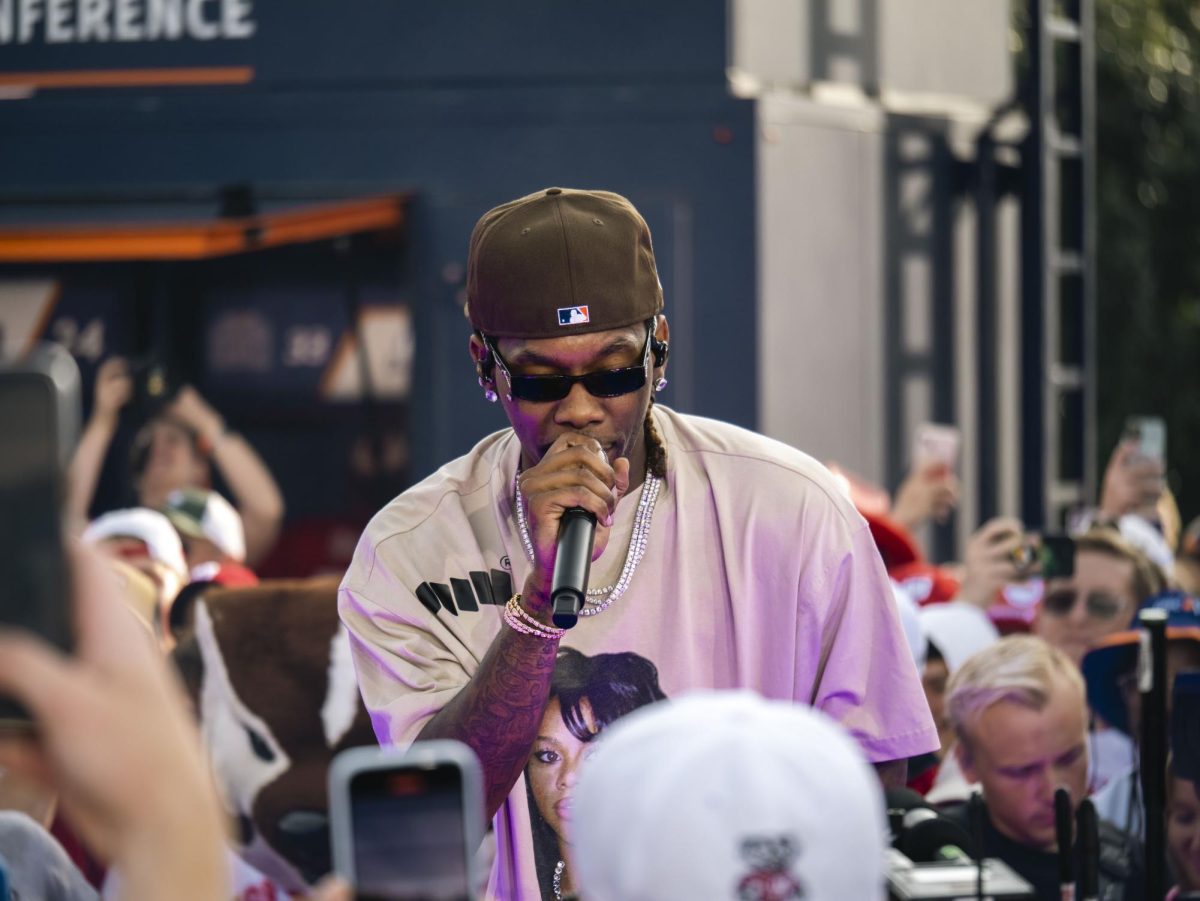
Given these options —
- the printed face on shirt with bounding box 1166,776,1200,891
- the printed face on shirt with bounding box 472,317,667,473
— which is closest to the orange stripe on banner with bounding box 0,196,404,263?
the printed face on shirt with bounding box 1166,776,1200,891

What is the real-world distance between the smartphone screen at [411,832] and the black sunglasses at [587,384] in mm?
1161

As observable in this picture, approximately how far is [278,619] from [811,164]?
12.2 feet

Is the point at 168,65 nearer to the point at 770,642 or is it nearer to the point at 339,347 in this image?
the point at 339,347

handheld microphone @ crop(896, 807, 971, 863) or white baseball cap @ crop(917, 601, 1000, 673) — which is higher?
handheld microphone @ crop(896, 807, 971, 863)

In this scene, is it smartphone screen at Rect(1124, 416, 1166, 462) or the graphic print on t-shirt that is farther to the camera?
smartphone screen at Rect(1124, 416, 1166, 462)

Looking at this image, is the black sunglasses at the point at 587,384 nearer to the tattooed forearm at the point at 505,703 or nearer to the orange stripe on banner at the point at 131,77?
the tattooed forearm at the point at 505,703

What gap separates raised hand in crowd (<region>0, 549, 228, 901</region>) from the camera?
1.08 metres

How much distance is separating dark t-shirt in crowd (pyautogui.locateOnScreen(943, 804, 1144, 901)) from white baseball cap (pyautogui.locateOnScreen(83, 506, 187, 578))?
8.86 ft

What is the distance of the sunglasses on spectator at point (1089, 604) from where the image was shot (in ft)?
19.2

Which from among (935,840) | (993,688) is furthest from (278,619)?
(935,840)

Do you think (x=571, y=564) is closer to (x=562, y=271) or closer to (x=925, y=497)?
(x=562, y=271)

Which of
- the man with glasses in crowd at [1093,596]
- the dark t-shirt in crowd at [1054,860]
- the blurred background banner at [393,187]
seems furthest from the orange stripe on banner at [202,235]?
the dark t-shirt in crowd at [1054,860]

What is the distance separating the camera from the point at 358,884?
144 cm

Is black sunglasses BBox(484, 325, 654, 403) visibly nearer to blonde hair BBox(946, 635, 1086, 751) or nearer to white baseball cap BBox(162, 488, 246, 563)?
blonde hair BBox(946, 635, 1086, 751)
